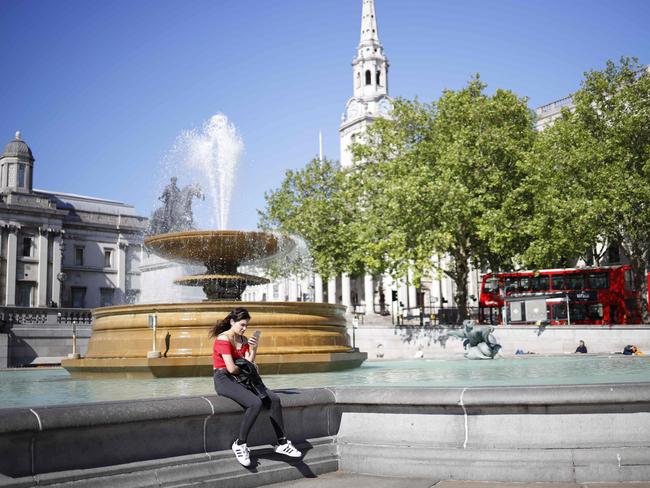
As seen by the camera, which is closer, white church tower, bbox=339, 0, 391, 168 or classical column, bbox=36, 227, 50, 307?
classical column, bbox=36, 227, 50, 307

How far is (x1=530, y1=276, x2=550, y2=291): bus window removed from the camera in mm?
34875

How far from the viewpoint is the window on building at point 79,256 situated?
7294 centimetres

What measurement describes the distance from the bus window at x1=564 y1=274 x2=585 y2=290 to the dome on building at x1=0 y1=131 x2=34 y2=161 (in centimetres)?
5832

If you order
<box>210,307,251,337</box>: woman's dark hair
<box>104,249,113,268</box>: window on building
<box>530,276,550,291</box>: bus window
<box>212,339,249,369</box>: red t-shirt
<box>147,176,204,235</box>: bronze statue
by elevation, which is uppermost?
<box>104,249,113,268</box>: window on building

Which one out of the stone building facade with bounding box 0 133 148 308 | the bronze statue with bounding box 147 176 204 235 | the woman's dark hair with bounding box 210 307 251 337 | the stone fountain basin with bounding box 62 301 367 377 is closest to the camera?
the woman's dark hair with bounding box 210 307 251 337

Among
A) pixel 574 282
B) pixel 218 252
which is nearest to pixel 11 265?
pixel 574 282

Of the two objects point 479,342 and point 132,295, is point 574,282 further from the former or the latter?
point 132,295

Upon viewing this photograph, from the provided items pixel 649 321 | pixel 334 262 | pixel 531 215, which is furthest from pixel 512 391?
pixel 334 262

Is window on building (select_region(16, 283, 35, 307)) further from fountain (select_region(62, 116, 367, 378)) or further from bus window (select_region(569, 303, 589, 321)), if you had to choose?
fountain (select_region(62, 116, 367, 378))

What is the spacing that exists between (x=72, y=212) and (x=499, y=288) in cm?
5213

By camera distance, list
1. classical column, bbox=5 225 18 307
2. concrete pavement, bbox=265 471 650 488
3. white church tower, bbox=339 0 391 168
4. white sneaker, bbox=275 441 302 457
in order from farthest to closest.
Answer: white church tower, bbox=339 0 391 168, classical column, bbox=5 225 18 307, white sneaker, bbox=275 441 302 457, concrete pavement, bbox=265 471 650 488

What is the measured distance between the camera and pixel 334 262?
4481 cm

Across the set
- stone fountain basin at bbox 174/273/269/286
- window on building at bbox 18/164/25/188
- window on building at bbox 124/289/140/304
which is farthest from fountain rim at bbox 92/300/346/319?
window on building at bbox 18/164/25/188

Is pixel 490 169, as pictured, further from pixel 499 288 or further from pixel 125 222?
pixel 125 222
